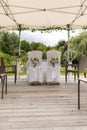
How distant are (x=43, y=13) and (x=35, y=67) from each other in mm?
2434

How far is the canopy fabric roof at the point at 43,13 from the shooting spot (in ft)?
27.3

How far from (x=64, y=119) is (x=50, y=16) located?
22.6 feet

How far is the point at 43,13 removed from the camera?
9.93 metres

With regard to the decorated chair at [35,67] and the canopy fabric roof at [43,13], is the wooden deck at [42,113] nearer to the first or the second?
the decorated chair at [35,67]

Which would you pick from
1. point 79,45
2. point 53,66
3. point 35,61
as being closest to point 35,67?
point 35,61

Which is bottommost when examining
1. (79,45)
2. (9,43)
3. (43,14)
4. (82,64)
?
(82,64)

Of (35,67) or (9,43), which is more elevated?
(9,43)

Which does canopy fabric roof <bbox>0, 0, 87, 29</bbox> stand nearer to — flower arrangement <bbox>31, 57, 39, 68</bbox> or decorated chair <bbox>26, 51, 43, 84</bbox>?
decorated chair <bbox>26, 51, 43, 84</bbox>

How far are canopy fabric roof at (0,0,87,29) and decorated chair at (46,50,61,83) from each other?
5.24 feet

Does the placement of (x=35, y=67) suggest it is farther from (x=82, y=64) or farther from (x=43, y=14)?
(x=43, y=14)

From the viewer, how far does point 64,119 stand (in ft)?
13.6

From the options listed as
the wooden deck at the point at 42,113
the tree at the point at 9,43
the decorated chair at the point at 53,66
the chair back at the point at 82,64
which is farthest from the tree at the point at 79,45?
the wooden deck at the point at 42,113

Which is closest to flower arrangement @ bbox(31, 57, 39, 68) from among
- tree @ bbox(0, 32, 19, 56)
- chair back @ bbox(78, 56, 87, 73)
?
chair back @ bbox(78, 56, 87, 73)

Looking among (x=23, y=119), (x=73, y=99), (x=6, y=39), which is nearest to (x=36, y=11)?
(x=73, y=99)
